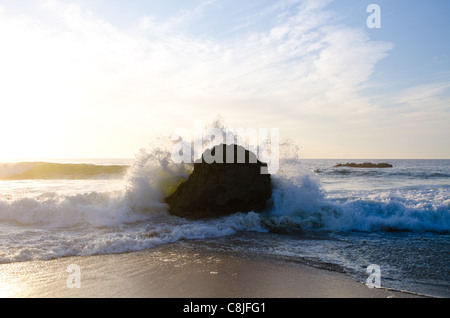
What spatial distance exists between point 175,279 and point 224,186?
5.67 meters

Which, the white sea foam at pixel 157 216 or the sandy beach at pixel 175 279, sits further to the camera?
the white sea foam at pixel 157 216

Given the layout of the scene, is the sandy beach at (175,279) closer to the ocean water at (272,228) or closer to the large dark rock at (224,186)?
the ocean water at (272,228)

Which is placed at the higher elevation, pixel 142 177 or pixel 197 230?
pixel 142 177

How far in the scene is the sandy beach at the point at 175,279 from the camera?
14.1ft

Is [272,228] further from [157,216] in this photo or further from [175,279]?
[175,279]

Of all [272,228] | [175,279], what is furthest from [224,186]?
[175,279]

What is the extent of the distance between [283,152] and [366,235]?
4716 mm

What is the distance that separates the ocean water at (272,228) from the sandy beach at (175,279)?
517mm

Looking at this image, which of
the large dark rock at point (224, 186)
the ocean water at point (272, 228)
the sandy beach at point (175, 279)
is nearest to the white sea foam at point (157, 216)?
the ocean water at point (272, 228)

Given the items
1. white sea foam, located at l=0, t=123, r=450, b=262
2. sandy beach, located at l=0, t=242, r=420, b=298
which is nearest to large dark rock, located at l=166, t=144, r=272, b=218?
white sea foam, located at l=0, t=123, r=450, b=262

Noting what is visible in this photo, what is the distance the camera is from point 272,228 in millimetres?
9000
